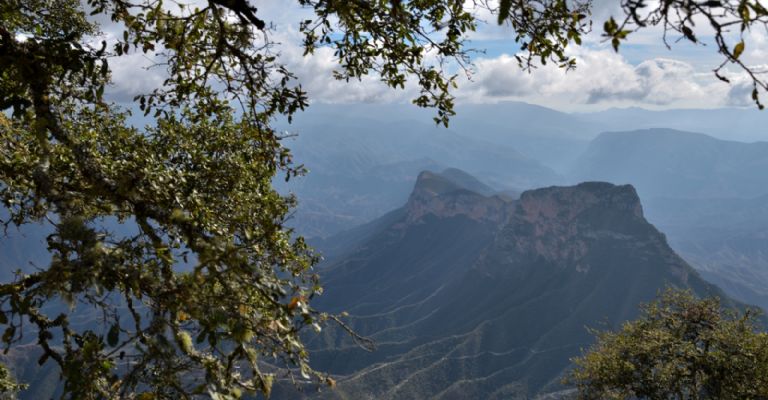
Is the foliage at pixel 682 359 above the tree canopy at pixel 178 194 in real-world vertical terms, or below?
below

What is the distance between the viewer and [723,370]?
784 inches

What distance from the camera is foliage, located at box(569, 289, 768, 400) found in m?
19.6

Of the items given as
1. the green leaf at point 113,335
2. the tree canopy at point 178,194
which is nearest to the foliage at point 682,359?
the tree canopy at point 178,194

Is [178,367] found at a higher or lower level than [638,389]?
higher

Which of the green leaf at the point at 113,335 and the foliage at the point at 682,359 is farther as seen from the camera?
the foliage at the point at 682,359

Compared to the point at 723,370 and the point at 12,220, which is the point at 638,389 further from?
the point at 12,220

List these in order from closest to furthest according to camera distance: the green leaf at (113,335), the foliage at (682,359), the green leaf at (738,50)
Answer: the green leaf at (738,50), the green leaf at (113,335), the foliage at (682,359)

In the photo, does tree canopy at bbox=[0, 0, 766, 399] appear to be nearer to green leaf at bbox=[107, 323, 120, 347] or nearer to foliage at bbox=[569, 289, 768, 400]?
green leaf at bbox=[107, 323, 120, 347]

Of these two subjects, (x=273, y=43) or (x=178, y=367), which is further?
(x=273, y=43)

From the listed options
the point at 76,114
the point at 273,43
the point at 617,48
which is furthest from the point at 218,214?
the point at 617,48

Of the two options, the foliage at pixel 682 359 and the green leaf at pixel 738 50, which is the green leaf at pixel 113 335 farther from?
the foliage at pixel 682 359

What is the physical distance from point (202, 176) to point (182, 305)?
5.97 metres

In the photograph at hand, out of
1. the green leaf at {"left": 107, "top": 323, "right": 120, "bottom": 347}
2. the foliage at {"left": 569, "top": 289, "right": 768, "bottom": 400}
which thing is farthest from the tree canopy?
the foliage at {"left": 569, "top": 289, "right": 768, "bottom": 400}

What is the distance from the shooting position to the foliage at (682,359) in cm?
1961
